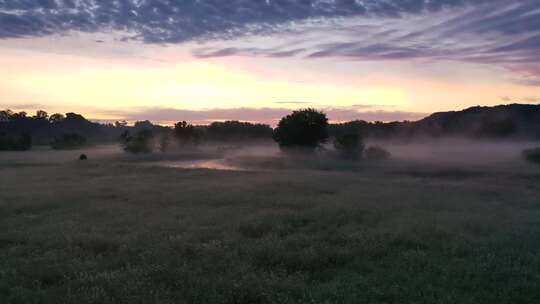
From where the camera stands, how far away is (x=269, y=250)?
1327 cm

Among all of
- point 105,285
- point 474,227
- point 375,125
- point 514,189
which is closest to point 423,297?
point 105,285

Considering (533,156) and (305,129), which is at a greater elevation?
(305,129)

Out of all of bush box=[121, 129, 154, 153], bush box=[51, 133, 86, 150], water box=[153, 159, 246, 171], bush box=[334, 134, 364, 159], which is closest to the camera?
water box=[153, 159, 246, 171]

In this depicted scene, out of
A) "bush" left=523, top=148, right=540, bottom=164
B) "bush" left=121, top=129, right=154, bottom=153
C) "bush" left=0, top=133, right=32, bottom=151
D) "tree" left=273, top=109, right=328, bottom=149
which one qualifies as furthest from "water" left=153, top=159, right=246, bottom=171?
"bush" left=0, top=133, right=32, bottom=151

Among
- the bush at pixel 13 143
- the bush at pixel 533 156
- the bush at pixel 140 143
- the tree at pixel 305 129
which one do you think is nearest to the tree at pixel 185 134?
the bush at pixel 140 143

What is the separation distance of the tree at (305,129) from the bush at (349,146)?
12.1 feet

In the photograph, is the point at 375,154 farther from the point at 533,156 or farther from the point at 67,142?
the point at 67,142

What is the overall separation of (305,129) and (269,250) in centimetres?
6408

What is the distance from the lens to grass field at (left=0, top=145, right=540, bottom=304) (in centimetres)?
995

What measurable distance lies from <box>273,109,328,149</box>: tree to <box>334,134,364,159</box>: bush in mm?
3701

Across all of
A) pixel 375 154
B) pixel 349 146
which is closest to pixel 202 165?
pixel 349 146

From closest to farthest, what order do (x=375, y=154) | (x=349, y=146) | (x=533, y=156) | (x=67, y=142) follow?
(x=533, y=156)
(x=349, y=146)
(x=375, y=154)
(x=67, y=142)

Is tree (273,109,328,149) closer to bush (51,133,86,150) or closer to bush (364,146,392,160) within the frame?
bush (364,146,392,160)

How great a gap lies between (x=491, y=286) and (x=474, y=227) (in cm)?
778
